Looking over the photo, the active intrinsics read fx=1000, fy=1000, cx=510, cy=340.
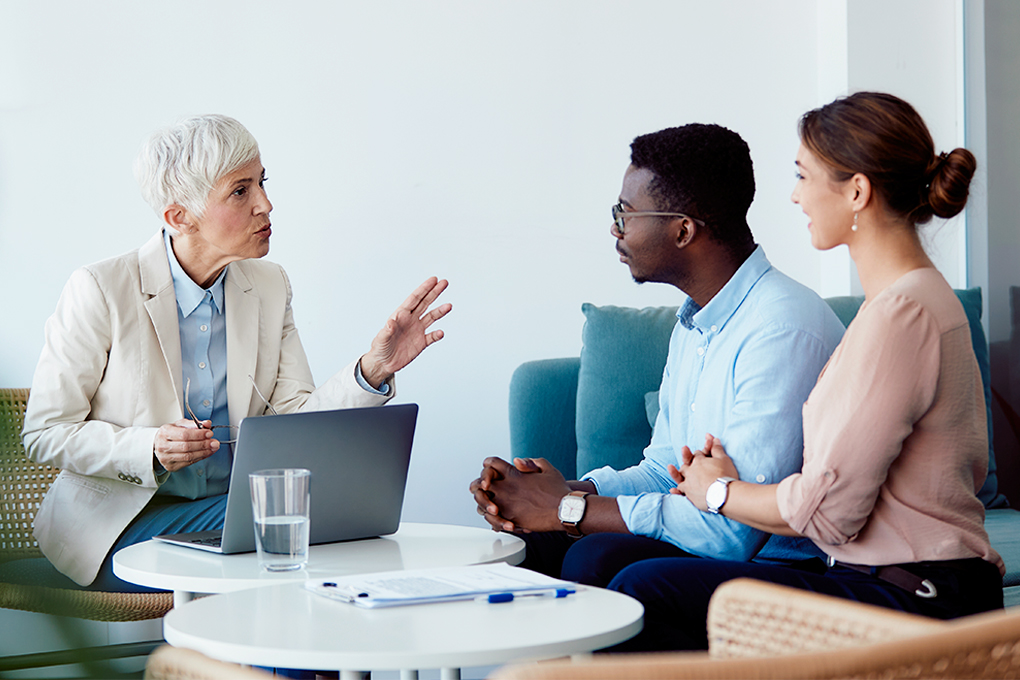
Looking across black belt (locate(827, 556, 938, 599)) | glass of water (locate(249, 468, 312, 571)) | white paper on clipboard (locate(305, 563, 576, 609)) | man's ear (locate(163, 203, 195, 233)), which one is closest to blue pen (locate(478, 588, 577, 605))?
white paper on clipboard (locate(305, 563, 576, 609))

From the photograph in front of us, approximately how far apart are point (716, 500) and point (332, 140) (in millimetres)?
1690

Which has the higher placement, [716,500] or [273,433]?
[273,433]

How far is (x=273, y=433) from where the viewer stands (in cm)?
146

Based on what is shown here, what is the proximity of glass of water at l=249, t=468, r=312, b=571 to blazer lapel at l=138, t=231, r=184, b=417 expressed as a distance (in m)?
0.77

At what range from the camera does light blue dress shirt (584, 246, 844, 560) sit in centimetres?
157

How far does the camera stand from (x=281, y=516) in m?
1.39

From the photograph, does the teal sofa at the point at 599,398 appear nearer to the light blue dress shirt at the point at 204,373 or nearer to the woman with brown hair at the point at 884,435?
the light blue dress shirt at the point at 204,373

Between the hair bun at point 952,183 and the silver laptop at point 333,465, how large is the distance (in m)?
0.84

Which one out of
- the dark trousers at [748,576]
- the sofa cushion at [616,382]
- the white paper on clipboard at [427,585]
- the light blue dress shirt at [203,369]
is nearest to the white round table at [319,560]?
the white paper on clipboard at [427,585]

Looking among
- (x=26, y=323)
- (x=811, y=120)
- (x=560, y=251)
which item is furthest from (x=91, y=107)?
(x=811, y=120)

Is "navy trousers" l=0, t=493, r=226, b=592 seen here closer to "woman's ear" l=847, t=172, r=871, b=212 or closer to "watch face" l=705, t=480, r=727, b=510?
"watch face" l=705, t=480, r=727, b=510

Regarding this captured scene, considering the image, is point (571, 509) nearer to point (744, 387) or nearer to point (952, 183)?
point (744, 387)

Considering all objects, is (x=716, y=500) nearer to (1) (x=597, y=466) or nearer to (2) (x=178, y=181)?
(1) (x=597, y=466)

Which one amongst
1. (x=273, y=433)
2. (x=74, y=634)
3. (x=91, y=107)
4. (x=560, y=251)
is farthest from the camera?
(x=560, y=251)
